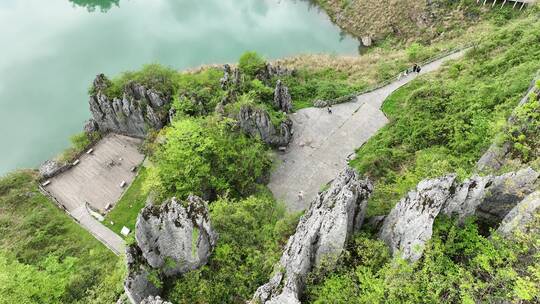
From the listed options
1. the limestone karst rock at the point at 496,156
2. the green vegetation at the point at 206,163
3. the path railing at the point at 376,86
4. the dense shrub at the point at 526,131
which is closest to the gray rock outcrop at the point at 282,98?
the path railing at the point at 376,86

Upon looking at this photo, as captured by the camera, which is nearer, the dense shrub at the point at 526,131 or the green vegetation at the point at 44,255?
the dense shrub at the point at 526,131

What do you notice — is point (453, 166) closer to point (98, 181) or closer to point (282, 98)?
point (282, 98)

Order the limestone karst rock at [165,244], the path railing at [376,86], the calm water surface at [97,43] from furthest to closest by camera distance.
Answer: the calm water surface at [97,43]
the path railing at [376,86]
the limestone karst rock at [165,244]

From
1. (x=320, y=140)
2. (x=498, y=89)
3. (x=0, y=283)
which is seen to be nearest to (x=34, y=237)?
(x=0, y=283)

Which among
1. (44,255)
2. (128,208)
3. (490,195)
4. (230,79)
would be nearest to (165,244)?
(490,195)

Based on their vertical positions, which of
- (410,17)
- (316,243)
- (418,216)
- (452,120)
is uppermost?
(418,216)

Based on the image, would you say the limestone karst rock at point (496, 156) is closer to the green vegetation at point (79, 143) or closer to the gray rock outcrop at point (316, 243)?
the gray rock outcrop at point (316, 243)
